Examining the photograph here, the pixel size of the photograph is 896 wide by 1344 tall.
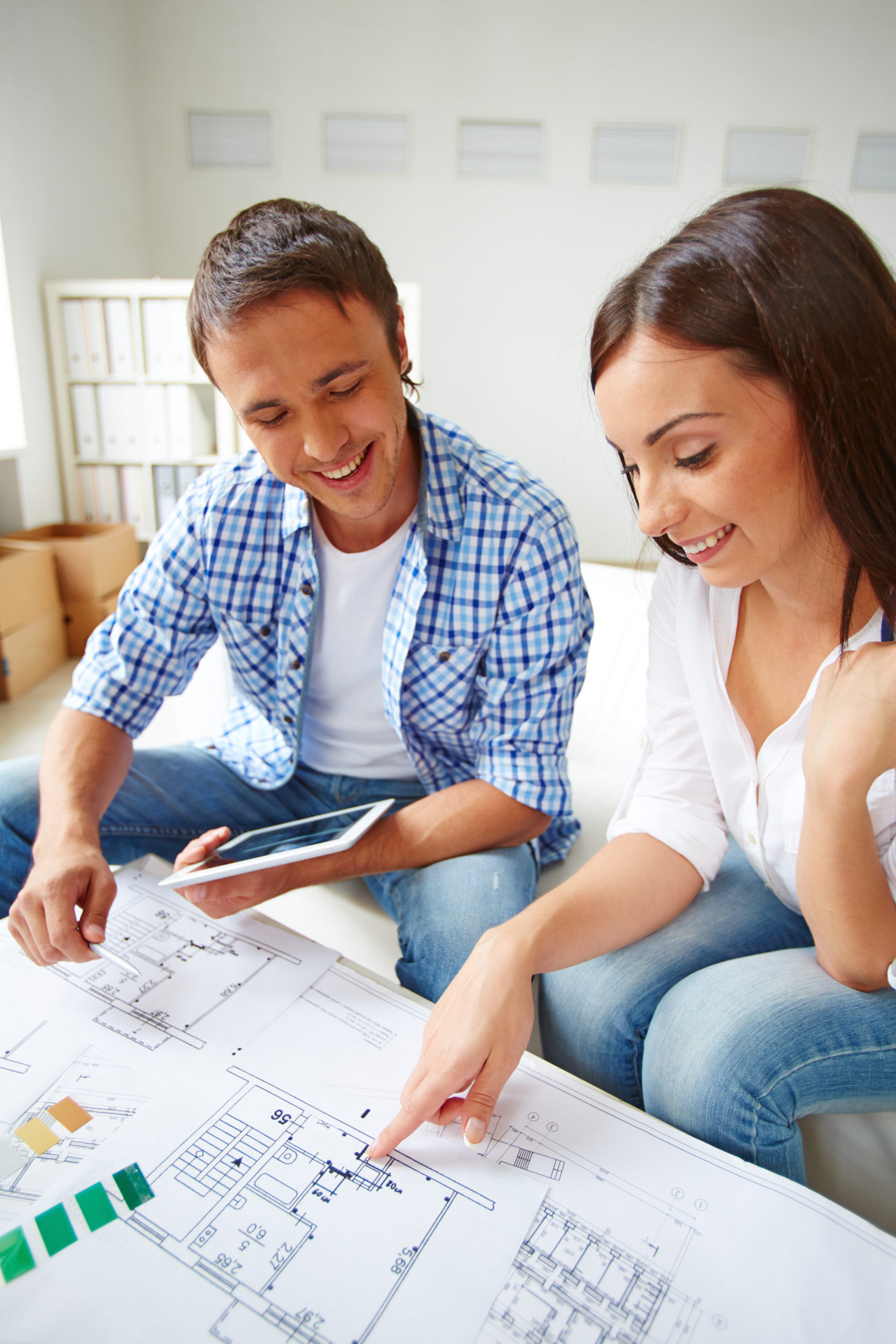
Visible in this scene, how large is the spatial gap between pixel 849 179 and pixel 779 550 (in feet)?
13.4

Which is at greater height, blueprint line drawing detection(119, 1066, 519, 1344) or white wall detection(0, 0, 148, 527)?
white wall detection(0, 0, 148, 527)

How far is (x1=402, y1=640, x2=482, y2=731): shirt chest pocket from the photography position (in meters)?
1.10

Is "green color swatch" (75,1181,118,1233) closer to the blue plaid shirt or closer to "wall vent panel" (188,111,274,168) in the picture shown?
the blue plaid shirt

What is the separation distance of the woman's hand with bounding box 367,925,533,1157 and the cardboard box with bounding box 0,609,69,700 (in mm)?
2200

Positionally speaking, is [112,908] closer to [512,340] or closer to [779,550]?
[779,550]

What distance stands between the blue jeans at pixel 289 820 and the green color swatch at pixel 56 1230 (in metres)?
0.46

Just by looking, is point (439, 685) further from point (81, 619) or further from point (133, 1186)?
point (81, 619)

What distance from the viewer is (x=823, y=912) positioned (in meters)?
0.75

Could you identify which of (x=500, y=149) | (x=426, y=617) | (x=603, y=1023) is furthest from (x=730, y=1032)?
(x=500, y=149)

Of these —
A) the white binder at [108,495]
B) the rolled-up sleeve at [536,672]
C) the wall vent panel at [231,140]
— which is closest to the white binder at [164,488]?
the white binder at [108,495]

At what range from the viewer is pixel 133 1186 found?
56cm

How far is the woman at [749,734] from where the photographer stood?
25.5 inches

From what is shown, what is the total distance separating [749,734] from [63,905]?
717mm

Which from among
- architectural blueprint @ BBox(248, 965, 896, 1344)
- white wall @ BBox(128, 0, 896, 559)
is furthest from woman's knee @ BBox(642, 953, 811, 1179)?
white wall @ BBox(128, 0, 896, 559)
